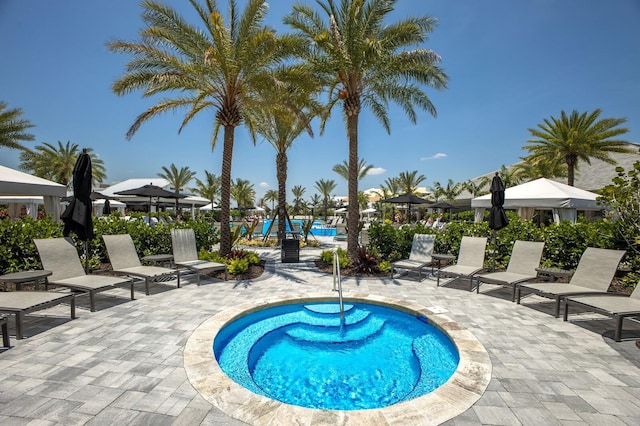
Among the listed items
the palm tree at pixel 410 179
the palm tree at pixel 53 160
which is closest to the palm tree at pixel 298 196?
the palm tree at pixel 410 179

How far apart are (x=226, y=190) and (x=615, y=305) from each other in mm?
9923

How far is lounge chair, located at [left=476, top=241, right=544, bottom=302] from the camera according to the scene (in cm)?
637

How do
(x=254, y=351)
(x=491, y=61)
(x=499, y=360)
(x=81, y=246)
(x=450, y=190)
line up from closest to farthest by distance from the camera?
(x=499, y=360)
(x=254, y=351)
(x=81, y=246)
(x=491, y=61)
(x=450, y=190)

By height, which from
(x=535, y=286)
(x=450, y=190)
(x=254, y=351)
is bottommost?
(x=254, y=351)

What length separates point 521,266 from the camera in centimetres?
682

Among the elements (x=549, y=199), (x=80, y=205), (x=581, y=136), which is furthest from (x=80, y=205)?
(x=581, y=136)

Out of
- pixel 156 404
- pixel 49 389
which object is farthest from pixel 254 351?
pixel 49 389

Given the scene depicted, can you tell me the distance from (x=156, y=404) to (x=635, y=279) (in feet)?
29.3

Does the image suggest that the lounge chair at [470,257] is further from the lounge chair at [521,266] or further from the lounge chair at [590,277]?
the lounge chair at [590,277]

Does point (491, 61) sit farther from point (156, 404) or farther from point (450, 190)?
point (450, 190)

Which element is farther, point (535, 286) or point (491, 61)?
point (491, 61)

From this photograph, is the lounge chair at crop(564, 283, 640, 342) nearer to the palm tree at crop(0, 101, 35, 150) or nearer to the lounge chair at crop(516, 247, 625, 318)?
the lounge chair at crop(516, 247, 625, 318)

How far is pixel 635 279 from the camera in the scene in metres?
5.96

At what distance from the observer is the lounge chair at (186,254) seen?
25.4ft
